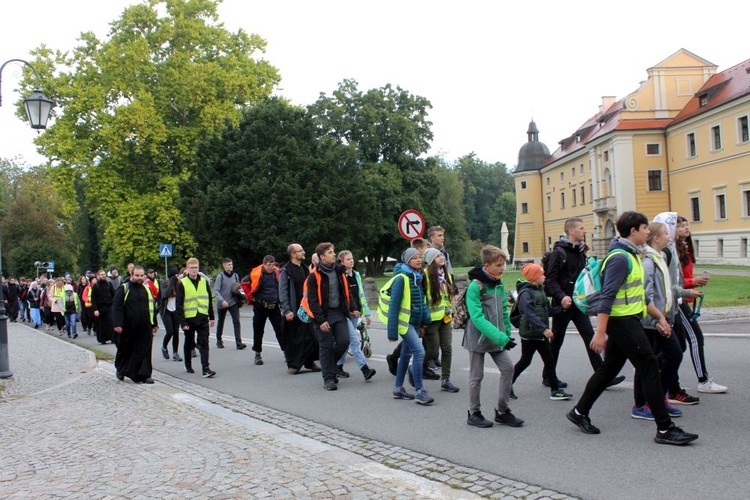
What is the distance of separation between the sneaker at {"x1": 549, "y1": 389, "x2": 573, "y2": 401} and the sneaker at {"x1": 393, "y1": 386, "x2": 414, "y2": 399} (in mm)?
1571

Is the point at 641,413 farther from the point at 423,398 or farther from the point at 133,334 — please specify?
the point at 133,334

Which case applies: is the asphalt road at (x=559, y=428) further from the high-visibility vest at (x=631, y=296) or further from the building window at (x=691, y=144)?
the building window at (x=691, y=144)

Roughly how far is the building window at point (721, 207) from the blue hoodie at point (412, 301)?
4593cm

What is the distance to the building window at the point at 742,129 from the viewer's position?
149ft

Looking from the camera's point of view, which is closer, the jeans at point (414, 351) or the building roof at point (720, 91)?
the jeans at point (414, 351)

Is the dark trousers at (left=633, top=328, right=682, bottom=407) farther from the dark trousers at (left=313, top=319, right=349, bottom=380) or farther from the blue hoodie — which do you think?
the dark trousers at (left=313, top=319, right=349, bottom=380)

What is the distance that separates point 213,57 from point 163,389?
31.6m

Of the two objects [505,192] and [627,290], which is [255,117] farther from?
[505,192]

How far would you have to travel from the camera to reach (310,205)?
103ft

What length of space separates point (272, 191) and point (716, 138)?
33857 millimetres

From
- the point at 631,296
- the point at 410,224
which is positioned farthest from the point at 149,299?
the point at 631,296

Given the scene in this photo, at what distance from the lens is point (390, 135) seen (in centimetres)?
5047

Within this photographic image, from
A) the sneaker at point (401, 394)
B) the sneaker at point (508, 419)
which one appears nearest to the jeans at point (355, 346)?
the sneaker at point (401, 394)

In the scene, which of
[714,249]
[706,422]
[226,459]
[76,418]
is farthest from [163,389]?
[714,249]
